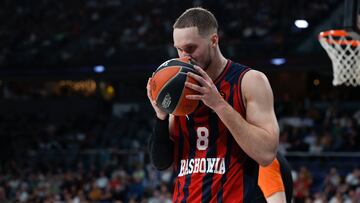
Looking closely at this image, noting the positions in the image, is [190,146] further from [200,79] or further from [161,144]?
[200,79]

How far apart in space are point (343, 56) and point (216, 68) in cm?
693

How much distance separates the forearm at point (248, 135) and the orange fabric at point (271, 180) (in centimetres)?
154

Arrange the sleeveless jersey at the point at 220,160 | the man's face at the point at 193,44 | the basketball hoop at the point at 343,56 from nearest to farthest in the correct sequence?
the man's face at the point at 193,44
the sleeveless jersey at the point at 220,160
the basketball hoop at the point at 343,56

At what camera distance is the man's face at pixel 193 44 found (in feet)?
9.98

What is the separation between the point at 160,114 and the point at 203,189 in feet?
1.39

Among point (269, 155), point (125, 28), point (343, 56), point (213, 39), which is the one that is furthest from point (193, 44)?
point (125, 28)

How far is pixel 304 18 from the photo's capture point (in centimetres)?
1842

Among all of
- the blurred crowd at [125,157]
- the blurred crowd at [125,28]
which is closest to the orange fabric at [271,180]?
the blurred crowd at [125,157]

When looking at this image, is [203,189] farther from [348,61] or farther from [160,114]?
[348,61]

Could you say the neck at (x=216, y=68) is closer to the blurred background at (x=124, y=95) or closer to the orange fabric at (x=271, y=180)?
the orange fabric at (x=271, y=180)

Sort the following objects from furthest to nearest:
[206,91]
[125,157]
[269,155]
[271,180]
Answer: [125,157] → [271,180] → [269,155] → [206,91]

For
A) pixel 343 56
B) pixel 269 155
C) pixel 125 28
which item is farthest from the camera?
pixel 125 28

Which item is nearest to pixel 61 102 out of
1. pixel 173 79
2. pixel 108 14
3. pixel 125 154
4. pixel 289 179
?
pixel 108 14

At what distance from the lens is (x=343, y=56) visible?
9742 mm
